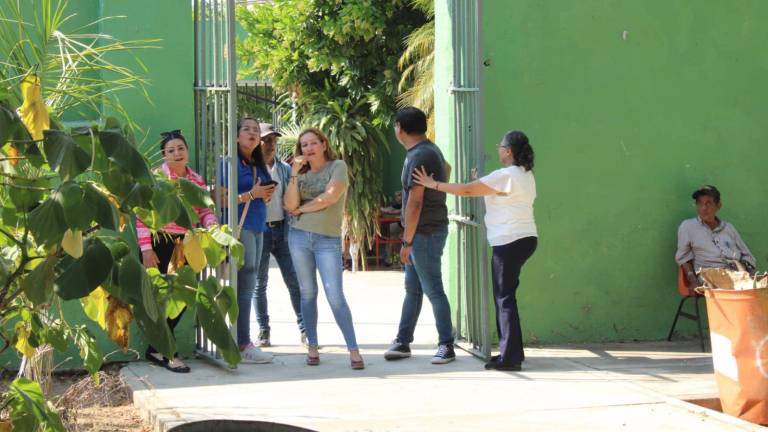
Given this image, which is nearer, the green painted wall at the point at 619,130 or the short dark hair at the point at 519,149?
the short dark hair at the point at 519,149

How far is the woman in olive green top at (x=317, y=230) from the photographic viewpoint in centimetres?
752

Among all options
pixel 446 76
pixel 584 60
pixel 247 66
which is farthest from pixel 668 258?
pixel 247 66

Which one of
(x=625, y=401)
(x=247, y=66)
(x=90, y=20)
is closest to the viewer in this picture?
(x=625, y=401)

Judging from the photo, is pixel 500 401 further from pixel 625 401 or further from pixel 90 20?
pixel 90 20

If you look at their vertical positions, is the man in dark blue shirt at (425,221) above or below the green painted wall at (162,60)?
below

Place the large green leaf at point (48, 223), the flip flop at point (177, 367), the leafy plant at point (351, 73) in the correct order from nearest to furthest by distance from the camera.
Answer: the large green leaf at point (48, 223)
the flip flop at point (177, 367)
the leafy plant at point (351, 73)

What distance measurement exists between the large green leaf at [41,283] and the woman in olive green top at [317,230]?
183 inches

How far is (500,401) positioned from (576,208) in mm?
2441

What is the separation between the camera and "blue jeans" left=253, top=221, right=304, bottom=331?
8406 millimetres

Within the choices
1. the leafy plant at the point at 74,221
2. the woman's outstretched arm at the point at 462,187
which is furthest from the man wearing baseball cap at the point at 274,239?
the leafy plant at the point at 74,221

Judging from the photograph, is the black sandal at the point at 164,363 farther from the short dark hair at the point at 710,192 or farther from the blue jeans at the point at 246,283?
the short dark hair at the point at 710,192

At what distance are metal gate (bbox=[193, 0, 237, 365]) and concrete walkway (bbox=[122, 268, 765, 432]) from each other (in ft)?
1.95

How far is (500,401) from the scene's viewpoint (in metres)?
6.62

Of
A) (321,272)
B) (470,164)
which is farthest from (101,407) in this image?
(470,164)
